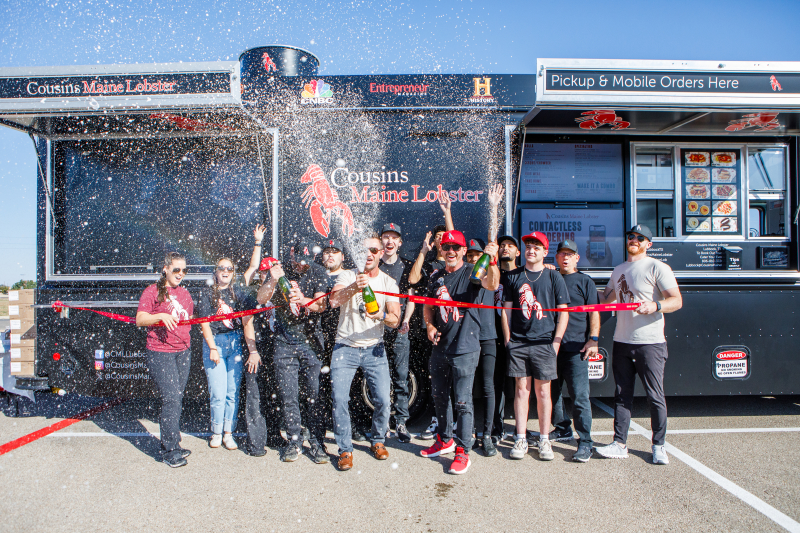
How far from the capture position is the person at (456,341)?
12.1ft

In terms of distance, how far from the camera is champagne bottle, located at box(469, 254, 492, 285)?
3604mm

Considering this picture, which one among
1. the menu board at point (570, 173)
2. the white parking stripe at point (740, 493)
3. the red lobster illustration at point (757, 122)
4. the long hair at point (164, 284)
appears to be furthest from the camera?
the menu board at point (570, 173)

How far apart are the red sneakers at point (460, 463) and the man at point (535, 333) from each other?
0.48 meters

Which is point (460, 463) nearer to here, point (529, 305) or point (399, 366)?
point (399, 366)

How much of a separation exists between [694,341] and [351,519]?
3638 millimetres

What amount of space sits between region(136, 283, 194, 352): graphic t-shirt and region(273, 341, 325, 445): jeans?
853 mm

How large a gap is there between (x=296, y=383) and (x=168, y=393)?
1085 millimetres

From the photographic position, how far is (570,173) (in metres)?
4.66

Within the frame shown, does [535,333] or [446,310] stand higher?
[446,310]

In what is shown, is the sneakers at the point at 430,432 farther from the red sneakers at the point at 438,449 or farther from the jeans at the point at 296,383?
the jeans at the point at 296,383

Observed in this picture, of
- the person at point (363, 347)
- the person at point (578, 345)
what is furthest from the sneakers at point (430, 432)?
the person at point (578, 345)

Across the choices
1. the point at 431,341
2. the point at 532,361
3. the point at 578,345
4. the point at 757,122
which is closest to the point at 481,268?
the point at 431,341

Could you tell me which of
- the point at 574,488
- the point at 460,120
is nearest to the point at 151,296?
the point at 460,120

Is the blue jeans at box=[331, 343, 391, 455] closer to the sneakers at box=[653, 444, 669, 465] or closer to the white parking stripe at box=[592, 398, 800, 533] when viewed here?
the sneakers at box=[653, 444, 669, 465]
